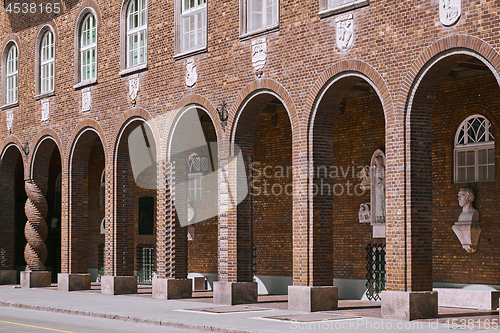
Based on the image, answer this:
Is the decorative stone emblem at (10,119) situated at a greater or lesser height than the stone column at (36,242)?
greater

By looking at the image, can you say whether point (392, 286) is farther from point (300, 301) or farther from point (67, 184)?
point (67, 184)

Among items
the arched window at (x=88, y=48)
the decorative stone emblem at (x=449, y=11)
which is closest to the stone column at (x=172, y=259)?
the arched window at (x=88, y=48)

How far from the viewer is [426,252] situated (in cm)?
1420

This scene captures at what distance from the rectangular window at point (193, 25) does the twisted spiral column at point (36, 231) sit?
9.02 metres

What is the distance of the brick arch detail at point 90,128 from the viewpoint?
2258cm

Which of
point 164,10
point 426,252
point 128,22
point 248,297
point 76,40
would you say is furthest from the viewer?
point 76,40

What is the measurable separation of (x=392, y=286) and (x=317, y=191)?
9.51 feet

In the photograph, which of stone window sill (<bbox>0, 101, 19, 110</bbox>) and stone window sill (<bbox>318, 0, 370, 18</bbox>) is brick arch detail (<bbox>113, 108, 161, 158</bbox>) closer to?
stone window sill (<bbox>318, 0, 370, 18</bbox>)

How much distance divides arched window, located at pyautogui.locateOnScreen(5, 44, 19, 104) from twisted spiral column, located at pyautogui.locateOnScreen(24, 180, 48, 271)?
4.35 m

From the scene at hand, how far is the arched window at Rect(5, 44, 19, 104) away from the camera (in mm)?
27938

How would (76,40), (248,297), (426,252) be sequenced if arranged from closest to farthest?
(426,252) → (248,297) → (76,40)

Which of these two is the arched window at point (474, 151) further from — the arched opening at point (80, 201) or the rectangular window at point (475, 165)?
the arched opening at point (80, 201)

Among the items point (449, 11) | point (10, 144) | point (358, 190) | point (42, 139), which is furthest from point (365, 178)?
point (10, 144)

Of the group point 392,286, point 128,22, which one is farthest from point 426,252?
point 128,22
